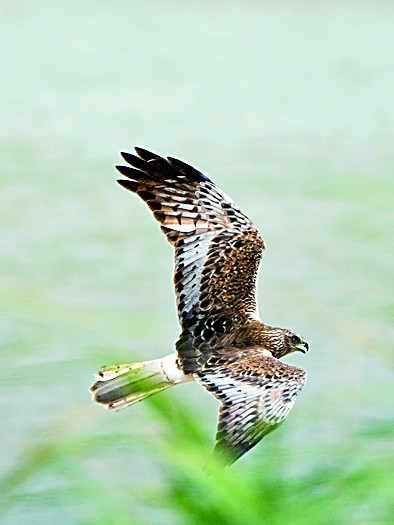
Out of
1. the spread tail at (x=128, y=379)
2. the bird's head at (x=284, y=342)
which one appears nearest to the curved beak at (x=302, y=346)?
the bird's head at (x=284, y=342)

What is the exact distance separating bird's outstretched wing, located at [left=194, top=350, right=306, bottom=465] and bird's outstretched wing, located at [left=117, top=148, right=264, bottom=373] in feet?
0.13

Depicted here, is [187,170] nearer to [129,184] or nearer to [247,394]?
[129,184]

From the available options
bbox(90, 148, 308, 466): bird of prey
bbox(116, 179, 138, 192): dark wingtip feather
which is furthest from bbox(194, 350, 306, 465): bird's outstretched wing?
bbox(116, 179, 138, 192): dark wingtip feather

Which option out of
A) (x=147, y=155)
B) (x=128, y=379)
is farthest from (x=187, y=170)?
(x=128, y=379)

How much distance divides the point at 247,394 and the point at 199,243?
186 mm

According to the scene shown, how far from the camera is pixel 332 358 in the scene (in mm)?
1142

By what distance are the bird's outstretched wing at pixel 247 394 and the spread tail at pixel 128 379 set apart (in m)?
0.02

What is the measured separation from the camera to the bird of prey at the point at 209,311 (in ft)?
2.14

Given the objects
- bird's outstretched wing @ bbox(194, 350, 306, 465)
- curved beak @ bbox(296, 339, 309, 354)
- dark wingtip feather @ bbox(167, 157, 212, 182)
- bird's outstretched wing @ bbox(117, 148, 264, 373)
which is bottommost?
bird's outstretched wing @ bbox(194, 350, 306, 465)

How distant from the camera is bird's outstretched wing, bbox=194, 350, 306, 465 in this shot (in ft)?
1.85

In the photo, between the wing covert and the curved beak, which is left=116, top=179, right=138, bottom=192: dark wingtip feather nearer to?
the wing covert

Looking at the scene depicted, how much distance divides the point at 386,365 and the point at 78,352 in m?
0.36

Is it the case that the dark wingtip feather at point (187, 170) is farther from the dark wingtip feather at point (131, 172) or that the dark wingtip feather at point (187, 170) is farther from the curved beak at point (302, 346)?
the curved beak at point (302, 346)

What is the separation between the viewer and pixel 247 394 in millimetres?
633
